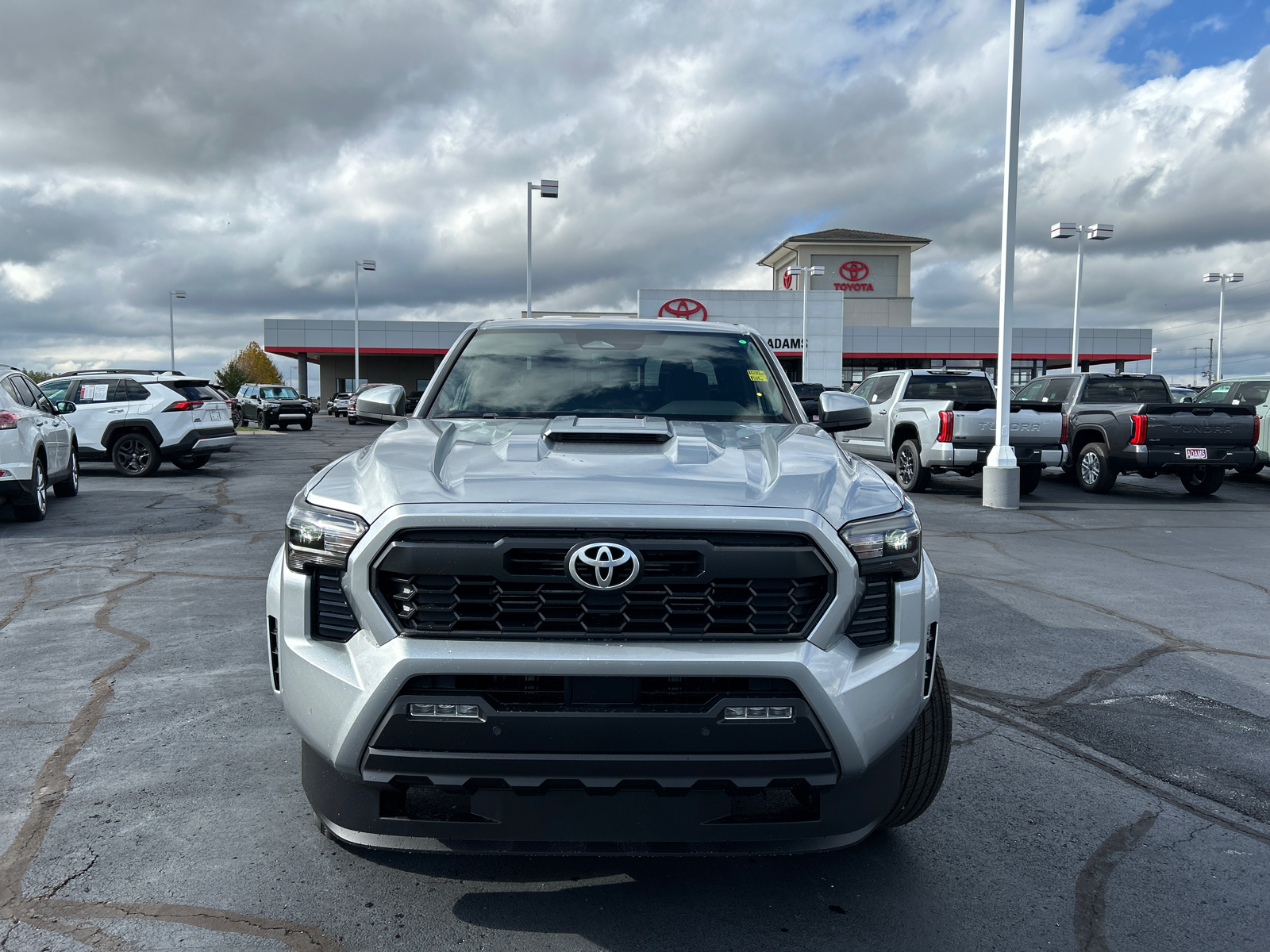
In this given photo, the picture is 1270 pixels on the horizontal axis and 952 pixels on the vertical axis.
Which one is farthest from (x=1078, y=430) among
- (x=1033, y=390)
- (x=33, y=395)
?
(x=33, y=395)

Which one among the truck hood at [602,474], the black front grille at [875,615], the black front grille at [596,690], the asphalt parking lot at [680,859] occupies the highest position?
the truck hood at [602,474]

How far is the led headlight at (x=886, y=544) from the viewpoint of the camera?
2506 mm

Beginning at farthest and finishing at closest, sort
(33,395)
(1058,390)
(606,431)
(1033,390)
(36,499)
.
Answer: (1033,390) → (1058,390) → (33,395) → (36,499) → (606,431)

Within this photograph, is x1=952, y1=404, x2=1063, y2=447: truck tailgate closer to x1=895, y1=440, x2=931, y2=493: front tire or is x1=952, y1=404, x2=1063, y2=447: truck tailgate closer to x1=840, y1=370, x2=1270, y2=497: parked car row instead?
x1=840, y1=370, x2=1270, y2=497: parked car row

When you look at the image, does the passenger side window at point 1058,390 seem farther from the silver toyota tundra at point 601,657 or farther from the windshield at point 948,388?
the silver toyota tundra at point 601,657

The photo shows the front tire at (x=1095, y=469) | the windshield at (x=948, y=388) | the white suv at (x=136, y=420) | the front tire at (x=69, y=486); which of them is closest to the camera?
the front tire at (x=69, y=486)

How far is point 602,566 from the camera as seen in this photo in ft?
7.82

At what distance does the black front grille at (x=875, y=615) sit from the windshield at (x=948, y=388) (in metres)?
12.9

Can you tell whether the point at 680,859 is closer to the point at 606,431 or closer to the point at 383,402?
the point at 606,431

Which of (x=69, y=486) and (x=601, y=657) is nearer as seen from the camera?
(x=601, y=657)

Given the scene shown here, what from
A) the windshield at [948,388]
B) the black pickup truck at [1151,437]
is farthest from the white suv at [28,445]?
the black pickup truck at [1151,437]

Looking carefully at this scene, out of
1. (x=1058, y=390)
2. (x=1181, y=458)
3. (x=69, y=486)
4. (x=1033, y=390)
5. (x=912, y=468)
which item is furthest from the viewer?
(x=1033, y=390)

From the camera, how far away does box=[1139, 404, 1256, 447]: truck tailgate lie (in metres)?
13.6

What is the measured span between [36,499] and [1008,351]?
11980mm
